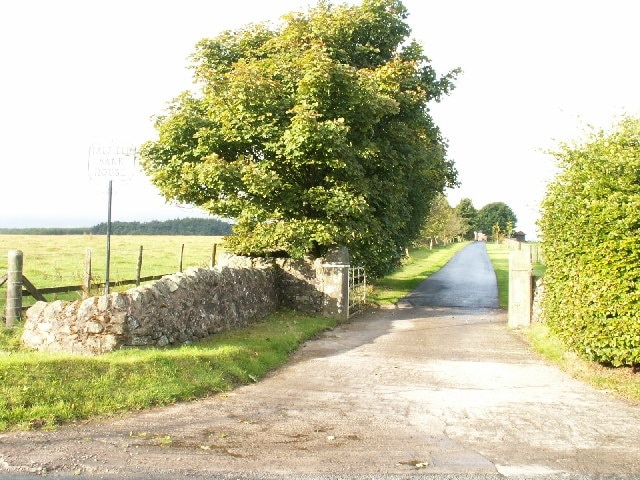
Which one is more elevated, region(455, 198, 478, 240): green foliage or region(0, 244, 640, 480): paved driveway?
region(455, 198, 478, 240): green foliage

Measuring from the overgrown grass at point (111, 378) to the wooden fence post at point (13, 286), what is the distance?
915 mm

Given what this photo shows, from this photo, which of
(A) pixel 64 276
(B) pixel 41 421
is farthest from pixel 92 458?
(A) pixel 64 276

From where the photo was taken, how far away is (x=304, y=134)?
1734cm

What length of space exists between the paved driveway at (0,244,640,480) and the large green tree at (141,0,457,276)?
24.2ft

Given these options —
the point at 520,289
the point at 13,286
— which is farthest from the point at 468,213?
the point at 13,286

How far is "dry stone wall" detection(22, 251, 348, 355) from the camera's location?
36.2 feet

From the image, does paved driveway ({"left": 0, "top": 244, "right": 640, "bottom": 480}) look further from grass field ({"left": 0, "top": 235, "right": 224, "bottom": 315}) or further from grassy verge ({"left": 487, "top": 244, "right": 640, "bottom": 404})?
grass field ({"left": 0, "top": 235, "right": 224, "bottom": 315})

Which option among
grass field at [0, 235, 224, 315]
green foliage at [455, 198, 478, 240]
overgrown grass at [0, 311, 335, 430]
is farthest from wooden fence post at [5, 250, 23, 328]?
green foliage at [455, 198, 478, 240]

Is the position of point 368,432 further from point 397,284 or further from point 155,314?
point 397,284

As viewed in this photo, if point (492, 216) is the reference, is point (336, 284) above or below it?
below

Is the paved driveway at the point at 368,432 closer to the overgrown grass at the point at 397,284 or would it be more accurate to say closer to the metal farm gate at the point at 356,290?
the metal farm gate at the point at 356,290

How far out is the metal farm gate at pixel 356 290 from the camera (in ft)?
70.4

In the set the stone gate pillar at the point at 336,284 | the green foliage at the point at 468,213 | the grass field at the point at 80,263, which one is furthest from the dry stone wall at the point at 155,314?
the green foliage at the point at 468,213

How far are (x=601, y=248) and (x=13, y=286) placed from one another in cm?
1195
